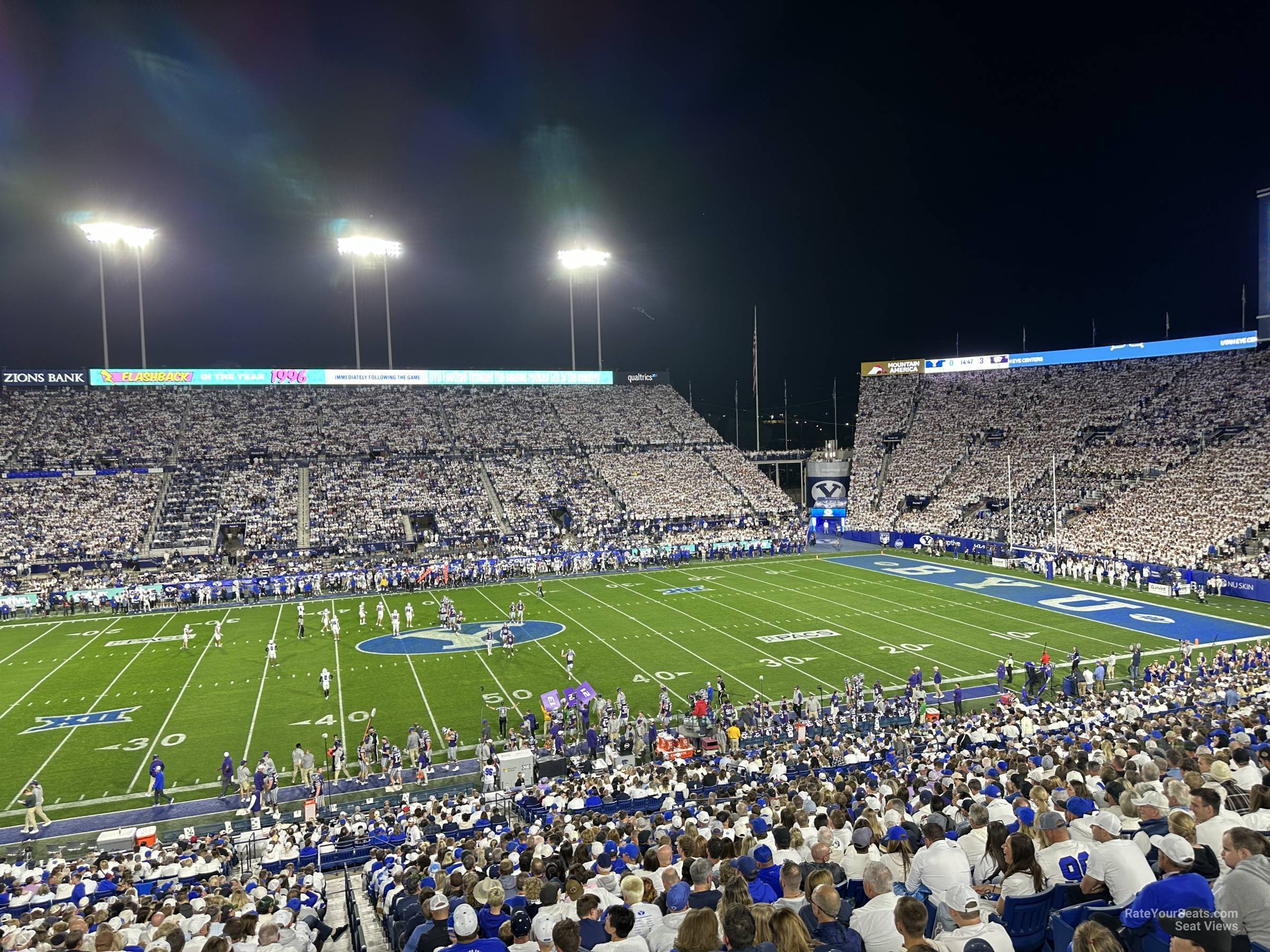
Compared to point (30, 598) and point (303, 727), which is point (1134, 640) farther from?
point (30, 598)

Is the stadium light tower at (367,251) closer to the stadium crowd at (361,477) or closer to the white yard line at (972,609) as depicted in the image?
the stadium crowd at (361,477)

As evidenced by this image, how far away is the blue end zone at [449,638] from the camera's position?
2800cm

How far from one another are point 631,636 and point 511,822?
1600cm

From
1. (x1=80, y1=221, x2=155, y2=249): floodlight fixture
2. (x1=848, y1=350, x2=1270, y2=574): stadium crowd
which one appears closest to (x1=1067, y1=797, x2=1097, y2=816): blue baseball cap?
(x1=848, y1=350, x2=1270, y2=574): stadium crowd

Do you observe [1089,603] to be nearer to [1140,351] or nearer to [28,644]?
[1140,351]

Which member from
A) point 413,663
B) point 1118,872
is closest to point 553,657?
point 413,663

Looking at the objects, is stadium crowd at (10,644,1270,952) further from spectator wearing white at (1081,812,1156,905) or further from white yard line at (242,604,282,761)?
white yard line at (242,604,282,761)

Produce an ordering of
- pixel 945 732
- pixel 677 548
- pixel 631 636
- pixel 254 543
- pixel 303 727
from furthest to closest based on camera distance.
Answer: pixel 677 548
pixel 254 543
pixel 631 636
pixel 303 727
pixel 945 732

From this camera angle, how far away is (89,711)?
72.2 ft

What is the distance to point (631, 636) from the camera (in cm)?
2934

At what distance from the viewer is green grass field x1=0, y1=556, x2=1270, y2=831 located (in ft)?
63.4

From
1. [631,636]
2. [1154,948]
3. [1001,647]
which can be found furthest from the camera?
[631,636]

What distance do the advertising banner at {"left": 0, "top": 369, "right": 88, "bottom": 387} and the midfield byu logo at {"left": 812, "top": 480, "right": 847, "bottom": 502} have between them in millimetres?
51141

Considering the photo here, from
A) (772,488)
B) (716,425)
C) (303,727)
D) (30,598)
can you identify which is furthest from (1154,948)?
(716,425)
